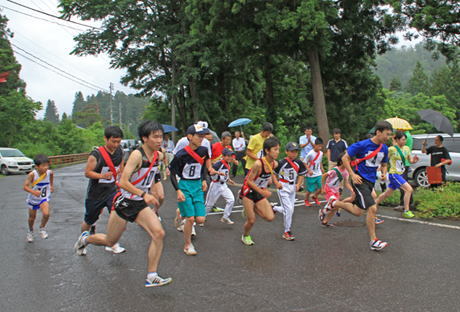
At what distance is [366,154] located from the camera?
6168mm

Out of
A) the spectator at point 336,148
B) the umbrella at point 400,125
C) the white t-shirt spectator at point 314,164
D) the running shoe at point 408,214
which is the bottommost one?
the running shoe at point 408,214

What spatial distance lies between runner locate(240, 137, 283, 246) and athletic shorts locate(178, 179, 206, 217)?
0.78 m

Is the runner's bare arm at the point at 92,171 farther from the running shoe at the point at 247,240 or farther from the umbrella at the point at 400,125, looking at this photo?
the umbrella at the point at 400,125

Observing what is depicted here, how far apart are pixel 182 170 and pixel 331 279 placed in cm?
252

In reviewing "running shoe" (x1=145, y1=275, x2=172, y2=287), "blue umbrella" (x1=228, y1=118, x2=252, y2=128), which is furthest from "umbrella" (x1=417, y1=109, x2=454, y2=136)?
"blue umbrella" (x1=228, y1=118, x2=252, y2=128)

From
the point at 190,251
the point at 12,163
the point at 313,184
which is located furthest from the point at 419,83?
the point at 190,251

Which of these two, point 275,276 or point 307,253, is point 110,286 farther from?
point 307,253

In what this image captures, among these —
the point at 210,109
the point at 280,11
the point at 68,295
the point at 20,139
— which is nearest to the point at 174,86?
the point at 210,109

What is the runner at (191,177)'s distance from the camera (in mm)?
5777

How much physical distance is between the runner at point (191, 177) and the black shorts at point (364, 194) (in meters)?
2.39

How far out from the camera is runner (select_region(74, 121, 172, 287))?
4430 millimetres

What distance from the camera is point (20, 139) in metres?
33.2

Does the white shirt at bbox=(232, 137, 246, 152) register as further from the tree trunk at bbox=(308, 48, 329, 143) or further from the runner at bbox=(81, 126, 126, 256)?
the runner at bbox=(81, 126, 126, 256)

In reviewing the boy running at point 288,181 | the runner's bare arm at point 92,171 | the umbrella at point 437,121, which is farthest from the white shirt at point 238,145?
the runner's bare arm at point 92,171
